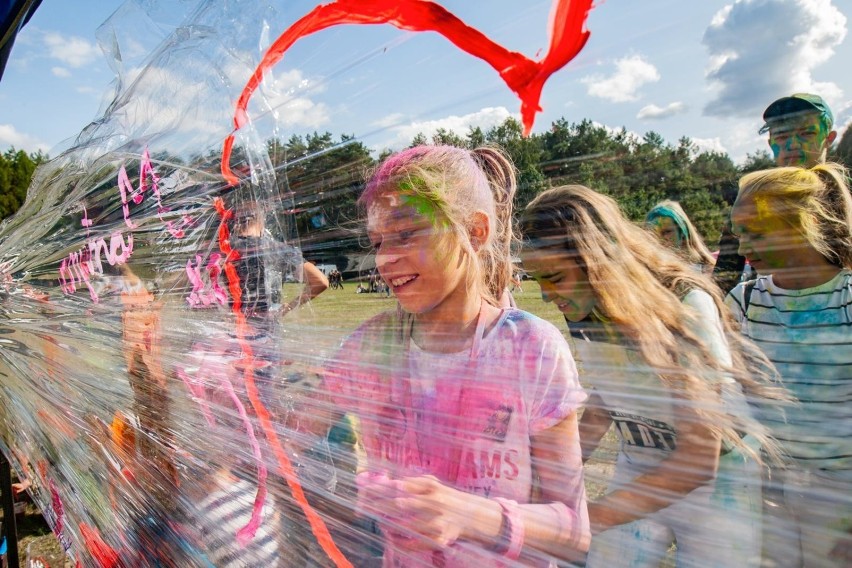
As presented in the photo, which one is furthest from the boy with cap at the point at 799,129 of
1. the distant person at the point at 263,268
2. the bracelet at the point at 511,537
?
the distant person at the point at 263,268

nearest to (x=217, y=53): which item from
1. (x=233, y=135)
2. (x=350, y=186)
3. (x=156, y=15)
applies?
(x=233, y=135)

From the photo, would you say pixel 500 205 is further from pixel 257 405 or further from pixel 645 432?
pixel 257 405

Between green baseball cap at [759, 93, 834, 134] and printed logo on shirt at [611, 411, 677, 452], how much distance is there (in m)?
0.21

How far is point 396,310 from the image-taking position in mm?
589

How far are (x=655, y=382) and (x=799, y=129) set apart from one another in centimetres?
18

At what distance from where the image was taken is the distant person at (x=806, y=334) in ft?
1.01

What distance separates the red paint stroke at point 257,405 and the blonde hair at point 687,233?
0.50 m

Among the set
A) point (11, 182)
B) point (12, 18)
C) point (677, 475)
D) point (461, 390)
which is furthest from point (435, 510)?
point (11, 182)

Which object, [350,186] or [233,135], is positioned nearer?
[350,186]

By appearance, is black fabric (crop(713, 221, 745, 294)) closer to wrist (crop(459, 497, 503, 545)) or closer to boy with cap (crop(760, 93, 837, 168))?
boy with cap (crop(760, 93, 837, 168))

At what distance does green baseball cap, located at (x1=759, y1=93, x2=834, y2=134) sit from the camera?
29 cm

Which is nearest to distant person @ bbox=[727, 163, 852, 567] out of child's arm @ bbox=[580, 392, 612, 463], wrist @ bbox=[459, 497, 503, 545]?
child's arm @ bbox=[580, 392, 612, 463]

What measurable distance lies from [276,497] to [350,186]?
439mm

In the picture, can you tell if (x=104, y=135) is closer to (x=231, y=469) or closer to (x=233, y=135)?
(x=233, y=135)
